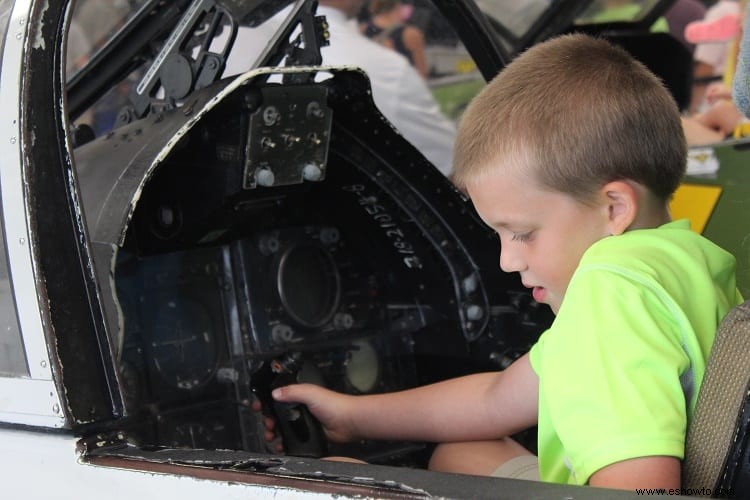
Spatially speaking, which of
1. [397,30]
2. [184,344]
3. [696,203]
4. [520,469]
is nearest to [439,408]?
[520,469]

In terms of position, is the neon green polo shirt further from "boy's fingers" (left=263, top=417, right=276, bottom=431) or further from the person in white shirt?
the person in white shirt

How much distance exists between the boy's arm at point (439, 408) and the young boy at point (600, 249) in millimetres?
148

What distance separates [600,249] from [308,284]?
0.99m

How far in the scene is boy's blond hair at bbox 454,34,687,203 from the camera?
1.18 meters

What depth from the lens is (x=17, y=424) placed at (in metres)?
1.33

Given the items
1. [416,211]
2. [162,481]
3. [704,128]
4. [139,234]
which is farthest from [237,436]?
[704,128]

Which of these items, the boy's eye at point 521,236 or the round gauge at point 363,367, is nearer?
the boy's eye at point 521,236

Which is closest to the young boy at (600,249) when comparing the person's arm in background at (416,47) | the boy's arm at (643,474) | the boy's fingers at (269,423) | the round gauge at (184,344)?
the boy's arm at (643,474)

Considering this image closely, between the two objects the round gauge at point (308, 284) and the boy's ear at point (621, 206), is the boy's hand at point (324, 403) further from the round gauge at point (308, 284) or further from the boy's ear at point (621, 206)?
the boy's ear at point (621, 206)

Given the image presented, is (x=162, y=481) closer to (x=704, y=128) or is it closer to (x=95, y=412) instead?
(x=95, y=412)

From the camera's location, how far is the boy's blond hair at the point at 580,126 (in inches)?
46.6

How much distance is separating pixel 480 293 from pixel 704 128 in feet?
5.79

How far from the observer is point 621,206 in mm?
1208

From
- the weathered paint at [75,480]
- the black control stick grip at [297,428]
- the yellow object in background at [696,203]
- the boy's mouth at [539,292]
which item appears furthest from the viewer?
the yellow object in background at [696,203]
